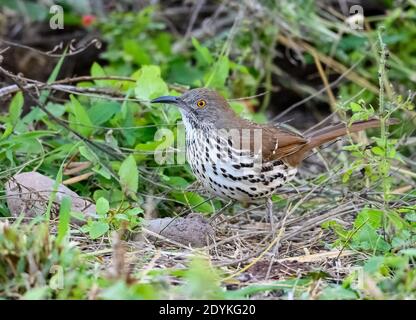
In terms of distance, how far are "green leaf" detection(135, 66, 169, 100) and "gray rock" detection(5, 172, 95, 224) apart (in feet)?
2.81

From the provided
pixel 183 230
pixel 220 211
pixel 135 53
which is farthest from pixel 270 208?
pixel 135 53

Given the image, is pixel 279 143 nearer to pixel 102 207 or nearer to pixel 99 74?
pixel 102 207

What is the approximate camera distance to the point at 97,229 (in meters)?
4.00

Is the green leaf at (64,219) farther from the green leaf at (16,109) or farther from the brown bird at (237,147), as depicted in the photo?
the green leaf at (16,109)

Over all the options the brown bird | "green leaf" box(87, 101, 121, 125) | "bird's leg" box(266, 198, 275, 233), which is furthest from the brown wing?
"green leaf" box(87, 101, 121, 125)

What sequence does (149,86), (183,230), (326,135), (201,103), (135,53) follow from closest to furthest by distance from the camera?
(183,230) → (201,103) → (326,135) → (149,86) → (135,53)

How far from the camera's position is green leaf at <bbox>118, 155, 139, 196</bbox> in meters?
4.48

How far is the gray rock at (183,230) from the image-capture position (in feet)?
14.0

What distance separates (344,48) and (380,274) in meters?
3.67

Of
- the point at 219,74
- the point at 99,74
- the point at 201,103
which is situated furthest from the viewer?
the point at 219,74

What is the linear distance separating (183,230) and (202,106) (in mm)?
839

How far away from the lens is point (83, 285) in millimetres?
3047
